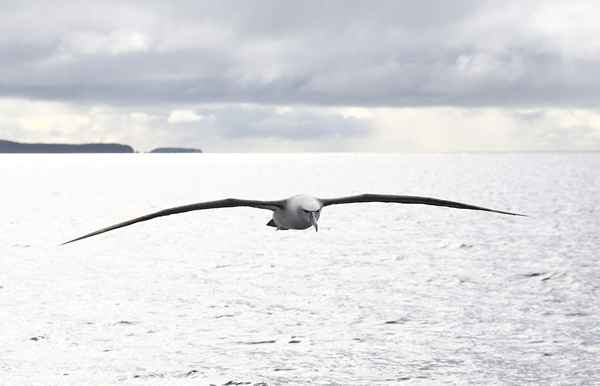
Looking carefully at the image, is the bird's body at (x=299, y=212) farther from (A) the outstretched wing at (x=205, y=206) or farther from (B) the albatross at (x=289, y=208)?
(A) the outstretched wing at (x=205, y=206)

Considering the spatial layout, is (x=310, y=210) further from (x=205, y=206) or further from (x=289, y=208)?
(x=205, y=206)

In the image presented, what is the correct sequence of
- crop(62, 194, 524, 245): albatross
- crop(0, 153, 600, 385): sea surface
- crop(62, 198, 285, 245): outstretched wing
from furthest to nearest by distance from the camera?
crop(0, 153, 600, 385): sea surface < crop(62, 194, 524, 245): albatross < crop(62, 198, 285, 245): outstretched wing

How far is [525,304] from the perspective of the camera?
42156mm

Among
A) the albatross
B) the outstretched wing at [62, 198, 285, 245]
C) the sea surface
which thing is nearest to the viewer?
the outstretched wing at [62, 198, 285, 245]

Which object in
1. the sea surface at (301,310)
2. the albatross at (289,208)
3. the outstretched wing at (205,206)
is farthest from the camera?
the sea surface at (301,310)

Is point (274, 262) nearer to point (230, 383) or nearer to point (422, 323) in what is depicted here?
point (422, 323)

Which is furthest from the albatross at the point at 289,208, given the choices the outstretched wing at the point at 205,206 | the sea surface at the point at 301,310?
the sea surface at the point at 301,310

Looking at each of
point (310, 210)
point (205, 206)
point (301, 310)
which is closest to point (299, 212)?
point (310, 210)

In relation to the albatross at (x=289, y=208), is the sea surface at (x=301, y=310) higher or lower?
lower

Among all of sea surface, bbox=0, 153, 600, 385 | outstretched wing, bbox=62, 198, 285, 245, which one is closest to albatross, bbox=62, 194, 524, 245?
outstretched wing, bbox=62, 198, 285, 245

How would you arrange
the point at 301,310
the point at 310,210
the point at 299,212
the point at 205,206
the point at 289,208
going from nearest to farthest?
the point at 310,210 → the point at 299,212 → the point at 289,208 → the point at 205,206 → the point at 301,310

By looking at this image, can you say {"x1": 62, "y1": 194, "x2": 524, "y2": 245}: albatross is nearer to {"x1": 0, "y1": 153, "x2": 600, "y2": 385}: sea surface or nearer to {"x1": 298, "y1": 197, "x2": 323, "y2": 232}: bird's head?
{"x1": 298, "y1": 197, "x2": 323, "y2": 232}: bird's head

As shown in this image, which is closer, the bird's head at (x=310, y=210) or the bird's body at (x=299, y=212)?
the bird's head at (x=310, y=210)

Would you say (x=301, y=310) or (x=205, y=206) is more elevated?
(x=205, y=206)
